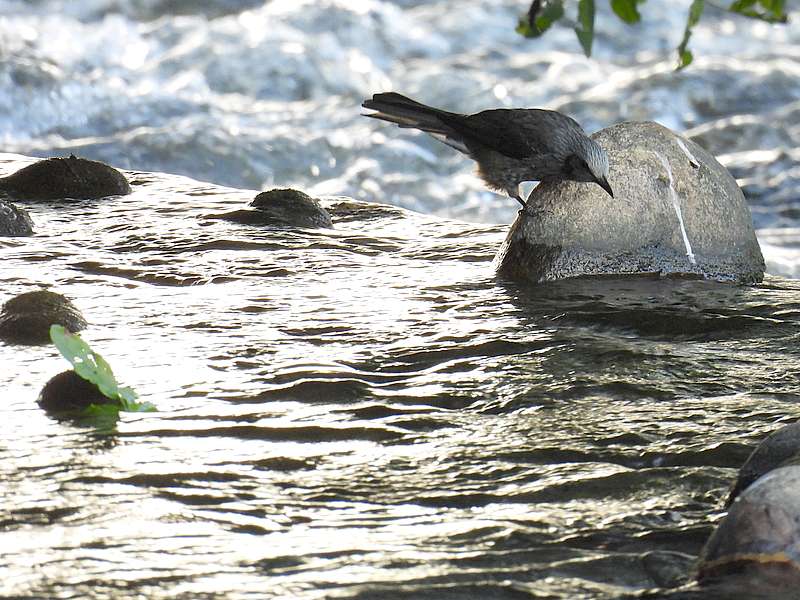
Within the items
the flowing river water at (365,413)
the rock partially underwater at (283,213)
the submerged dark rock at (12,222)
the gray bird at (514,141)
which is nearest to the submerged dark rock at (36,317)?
the flowing river water at (365,413)

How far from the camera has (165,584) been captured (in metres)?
2.75

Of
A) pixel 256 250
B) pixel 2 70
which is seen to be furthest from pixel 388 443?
pixel 2 70

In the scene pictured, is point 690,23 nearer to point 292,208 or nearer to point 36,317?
point 36,317

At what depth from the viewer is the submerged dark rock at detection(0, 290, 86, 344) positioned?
4.54 metres

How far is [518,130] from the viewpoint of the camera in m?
5.91

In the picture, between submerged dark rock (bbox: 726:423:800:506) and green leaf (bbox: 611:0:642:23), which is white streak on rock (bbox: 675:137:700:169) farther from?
green leaf (bbox: 611:0:642:23)

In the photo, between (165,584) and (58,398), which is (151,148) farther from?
(165,584)

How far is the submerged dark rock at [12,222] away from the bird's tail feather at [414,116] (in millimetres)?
1685

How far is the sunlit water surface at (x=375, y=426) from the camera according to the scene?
288 cm

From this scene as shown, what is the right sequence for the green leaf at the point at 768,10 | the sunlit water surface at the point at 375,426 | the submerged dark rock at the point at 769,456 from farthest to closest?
the submerged dark rock at the point at 769,456
the sunlit water surface at the point at 375,426
the green leaf at the point at 768,10

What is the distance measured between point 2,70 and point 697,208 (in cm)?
961

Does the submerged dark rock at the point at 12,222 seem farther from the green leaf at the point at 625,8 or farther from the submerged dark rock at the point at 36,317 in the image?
the green leaf at the point at 625,8

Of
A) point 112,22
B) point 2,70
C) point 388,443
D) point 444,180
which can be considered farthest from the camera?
point 112,22

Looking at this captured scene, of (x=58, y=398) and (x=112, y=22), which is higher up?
(x=112, y=22)
